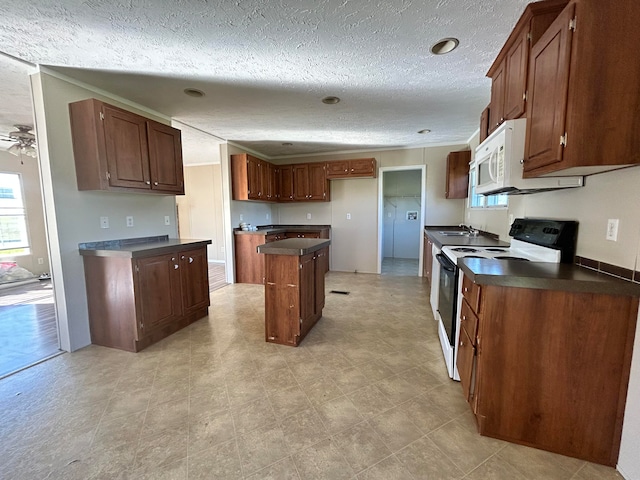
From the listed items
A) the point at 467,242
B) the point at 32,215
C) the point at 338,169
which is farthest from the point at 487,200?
the point at 32,215

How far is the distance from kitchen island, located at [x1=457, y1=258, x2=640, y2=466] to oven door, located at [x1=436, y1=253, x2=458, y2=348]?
1.49 feet

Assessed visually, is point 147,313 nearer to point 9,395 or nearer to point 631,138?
point 9,395

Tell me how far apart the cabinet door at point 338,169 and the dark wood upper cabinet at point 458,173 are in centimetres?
176

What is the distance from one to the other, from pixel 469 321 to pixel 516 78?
1.54 meters

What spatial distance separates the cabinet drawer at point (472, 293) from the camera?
1.41 m

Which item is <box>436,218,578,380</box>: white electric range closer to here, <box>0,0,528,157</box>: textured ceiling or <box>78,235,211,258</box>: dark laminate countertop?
<box>0,0,528,157</box>: textured ceiling

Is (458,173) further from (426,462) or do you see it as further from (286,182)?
(426,462)

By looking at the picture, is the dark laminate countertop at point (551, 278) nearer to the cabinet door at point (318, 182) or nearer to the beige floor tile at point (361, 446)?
the beige floor tile at point (361, 446)

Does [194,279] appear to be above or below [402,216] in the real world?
below

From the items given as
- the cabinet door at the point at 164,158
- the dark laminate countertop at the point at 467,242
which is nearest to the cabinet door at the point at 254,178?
the cabinet door at the point at 164,158

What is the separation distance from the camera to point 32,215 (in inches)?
191

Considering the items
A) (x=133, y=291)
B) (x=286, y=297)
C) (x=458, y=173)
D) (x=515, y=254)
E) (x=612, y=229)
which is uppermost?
(x=458, y=173)

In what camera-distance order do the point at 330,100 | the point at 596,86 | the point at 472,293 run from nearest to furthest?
the point at 596,86 < the point at 472,293 < the point at 330,100

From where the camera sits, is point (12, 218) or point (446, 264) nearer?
point (446, 264)
